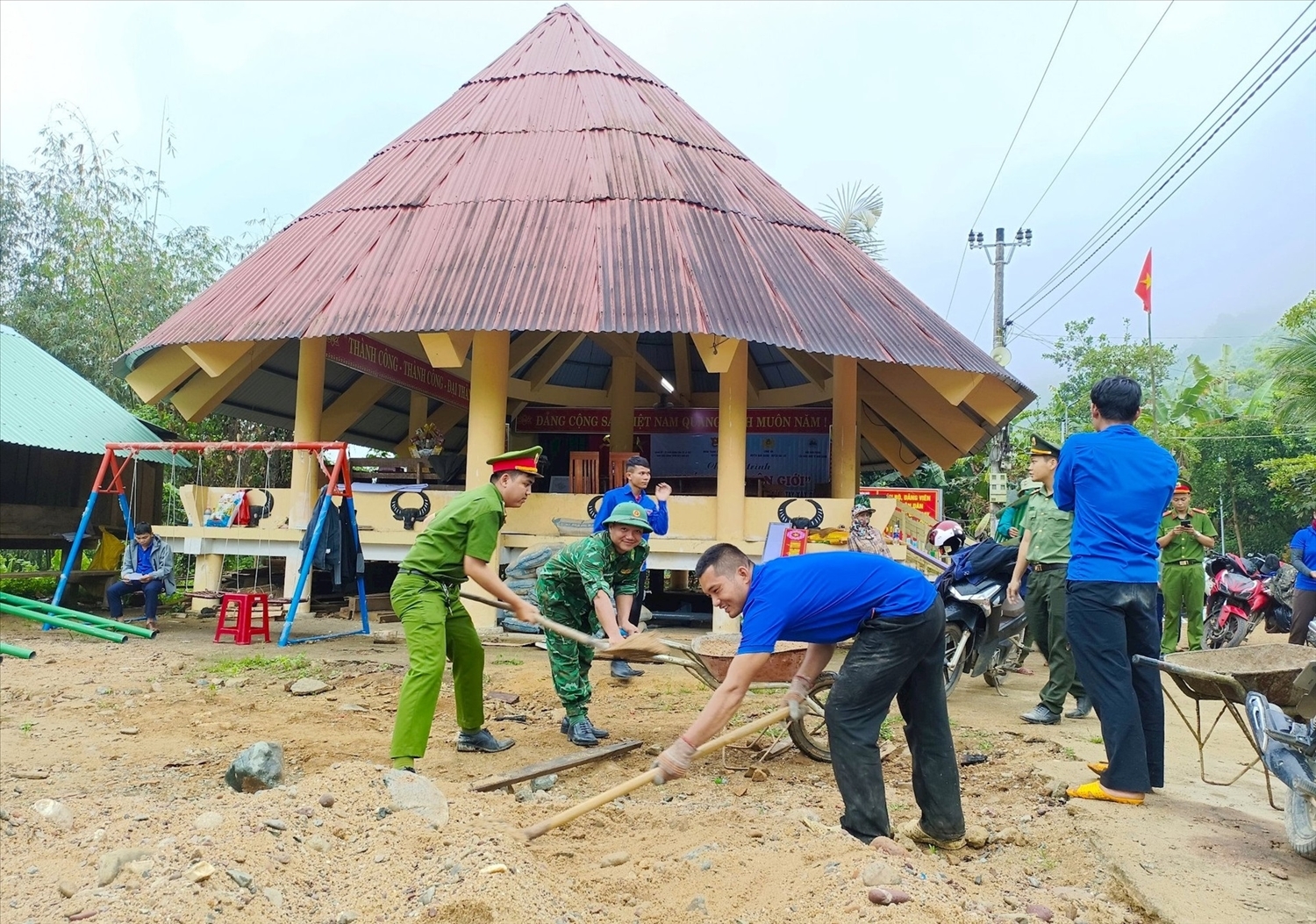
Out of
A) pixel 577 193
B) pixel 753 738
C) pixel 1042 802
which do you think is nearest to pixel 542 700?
pixel 753 738

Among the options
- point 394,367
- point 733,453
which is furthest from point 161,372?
point 733,453

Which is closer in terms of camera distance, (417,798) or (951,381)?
(417,798)

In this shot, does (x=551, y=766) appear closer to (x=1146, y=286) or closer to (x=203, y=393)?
(x=203, y=393)

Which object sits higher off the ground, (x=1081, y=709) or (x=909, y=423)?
(x=909, y=423)

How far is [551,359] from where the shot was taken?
17.1 meters

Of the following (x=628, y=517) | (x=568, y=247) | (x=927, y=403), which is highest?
(x=568, y=247)

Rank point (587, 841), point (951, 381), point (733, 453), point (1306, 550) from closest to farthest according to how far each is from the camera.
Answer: point (587, 841) → point (1306, 550) → point (733, 453) → point (951, 381)

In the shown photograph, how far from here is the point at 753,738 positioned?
18.7ft

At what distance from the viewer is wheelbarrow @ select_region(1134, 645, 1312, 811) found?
4059mm

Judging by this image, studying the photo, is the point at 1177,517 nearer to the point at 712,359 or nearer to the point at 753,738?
the point at 712,359

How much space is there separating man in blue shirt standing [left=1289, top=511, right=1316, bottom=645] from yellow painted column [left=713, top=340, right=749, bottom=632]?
531cm

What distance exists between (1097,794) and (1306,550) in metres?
5.84

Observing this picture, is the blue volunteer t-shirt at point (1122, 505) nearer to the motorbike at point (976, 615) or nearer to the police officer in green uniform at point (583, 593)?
the motorbike at point (976, 615)

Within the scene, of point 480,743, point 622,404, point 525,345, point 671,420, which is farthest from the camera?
point 671,420
